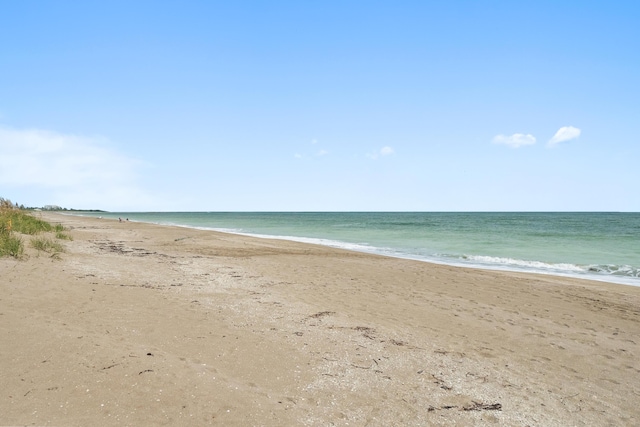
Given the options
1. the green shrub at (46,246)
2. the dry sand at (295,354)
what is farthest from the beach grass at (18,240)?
the dry sand at (295,354)

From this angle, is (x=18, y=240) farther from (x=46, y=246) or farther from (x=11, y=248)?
(x=46, y=246)

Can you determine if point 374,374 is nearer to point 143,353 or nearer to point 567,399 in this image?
point 567,399

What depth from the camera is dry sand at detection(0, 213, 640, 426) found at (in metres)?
4.31

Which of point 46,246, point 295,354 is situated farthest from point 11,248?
point 295,354

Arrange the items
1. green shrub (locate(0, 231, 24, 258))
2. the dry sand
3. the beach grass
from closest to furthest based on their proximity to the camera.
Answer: the dry sand, green shrub (locate(0, 231, 24, 258)), the beach grass

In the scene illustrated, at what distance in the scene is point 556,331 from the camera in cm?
823

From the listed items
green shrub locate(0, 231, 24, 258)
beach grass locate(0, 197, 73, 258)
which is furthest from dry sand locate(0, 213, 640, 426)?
beach grass locate(0, 197, 73, 258)

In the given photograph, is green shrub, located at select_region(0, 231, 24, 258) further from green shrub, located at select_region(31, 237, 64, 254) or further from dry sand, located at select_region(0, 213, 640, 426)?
green shrub, located at select_region(31, 237, 64, 254)

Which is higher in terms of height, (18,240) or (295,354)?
(18,240)

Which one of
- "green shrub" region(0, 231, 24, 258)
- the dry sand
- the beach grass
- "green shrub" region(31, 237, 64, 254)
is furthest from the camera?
"green shrub" region(31, 237, 64, 254)

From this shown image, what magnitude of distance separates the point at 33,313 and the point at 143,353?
271 centimetres

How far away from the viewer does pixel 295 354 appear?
5906mm

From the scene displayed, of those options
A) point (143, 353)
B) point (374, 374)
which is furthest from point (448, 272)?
point (143, 353)

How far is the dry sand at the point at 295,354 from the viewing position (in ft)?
14.1
